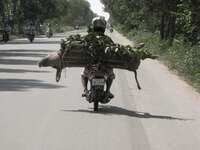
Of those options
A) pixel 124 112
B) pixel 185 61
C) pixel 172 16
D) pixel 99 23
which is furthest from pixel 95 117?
pixel 172 16

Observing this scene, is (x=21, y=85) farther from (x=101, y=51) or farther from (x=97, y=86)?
(x=97, y=86)

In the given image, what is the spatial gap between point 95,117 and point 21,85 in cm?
624

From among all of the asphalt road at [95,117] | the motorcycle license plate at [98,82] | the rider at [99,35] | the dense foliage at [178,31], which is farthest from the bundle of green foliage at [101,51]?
the dense foliage at [178,31]

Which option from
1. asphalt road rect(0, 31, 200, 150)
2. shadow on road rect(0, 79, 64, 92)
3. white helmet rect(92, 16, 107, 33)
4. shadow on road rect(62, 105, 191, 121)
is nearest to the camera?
asphalt road rect(0, 31, 200, 150)

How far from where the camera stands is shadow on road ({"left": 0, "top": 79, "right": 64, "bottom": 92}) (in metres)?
17.7

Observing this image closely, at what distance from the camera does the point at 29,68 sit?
25797 millimetres

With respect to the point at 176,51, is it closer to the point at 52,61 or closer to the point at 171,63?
the point at 171,63

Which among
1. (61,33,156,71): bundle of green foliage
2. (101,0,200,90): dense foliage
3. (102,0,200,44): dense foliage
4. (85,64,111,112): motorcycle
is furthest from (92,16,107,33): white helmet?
(102,0,200,44): dense foliage

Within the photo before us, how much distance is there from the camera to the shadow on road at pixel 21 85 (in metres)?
17.7

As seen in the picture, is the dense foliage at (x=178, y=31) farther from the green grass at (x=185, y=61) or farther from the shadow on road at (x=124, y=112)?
the shadow on road at (x=124, y=112)

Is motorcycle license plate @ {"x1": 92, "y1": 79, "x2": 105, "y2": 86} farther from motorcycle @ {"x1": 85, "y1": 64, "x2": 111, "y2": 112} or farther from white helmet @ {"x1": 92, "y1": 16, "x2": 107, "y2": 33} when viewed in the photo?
white helmet @ {"x1": 92, "y1": 16, "x2": 107, "y2": 33}

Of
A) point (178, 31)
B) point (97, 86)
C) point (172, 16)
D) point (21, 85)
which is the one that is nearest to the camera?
point (97, 86)

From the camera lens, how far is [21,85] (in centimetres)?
1867

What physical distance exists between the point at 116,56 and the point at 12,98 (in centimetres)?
274
